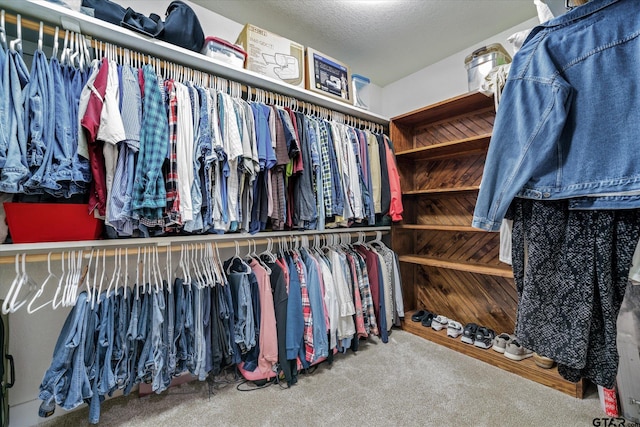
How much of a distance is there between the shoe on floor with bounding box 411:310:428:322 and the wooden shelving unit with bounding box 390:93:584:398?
3.1 inches

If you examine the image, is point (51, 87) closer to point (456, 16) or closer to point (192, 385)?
point (192, 385)

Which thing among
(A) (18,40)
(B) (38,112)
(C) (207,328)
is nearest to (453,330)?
(C) (207,328)

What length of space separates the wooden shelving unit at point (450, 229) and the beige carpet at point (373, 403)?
33 centimetres

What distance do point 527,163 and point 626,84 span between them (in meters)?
0.27

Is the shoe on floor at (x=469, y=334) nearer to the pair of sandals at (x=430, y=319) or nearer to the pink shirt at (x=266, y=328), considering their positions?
the pair of sandals at (x=430, y=319)

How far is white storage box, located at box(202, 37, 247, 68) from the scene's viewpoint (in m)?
1.59

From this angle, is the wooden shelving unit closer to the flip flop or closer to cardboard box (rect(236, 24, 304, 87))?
the flip flop

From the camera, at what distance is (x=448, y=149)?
2.37 metres

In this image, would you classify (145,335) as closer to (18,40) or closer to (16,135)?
(16,135)

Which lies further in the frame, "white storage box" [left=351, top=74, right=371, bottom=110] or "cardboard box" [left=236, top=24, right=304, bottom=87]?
"white storage box" [left=351, top=74, right=371, bottom=110]

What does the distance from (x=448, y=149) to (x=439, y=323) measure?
1547 mm

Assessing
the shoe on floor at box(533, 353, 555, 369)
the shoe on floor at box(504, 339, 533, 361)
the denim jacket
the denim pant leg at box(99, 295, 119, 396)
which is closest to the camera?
the denim jacket

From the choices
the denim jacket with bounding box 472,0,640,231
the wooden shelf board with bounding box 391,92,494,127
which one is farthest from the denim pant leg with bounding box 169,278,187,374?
the wooden shelf board with bounding box 391,92,494,127

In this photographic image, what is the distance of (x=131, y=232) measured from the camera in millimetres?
1292
